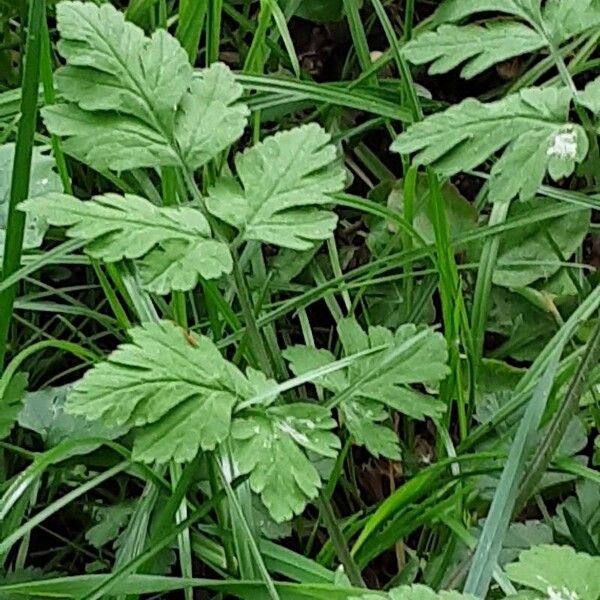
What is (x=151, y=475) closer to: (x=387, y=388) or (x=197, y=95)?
(x=387, y=388)

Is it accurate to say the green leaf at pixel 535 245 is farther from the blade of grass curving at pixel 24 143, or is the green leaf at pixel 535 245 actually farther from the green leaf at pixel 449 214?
the blade of grass curving at pixel 24 143

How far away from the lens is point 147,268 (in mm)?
788

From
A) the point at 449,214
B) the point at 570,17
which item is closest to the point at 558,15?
the point at 570,17

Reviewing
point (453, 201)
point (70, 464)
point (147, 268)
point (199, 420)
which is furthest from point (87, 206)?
point (453, 201)

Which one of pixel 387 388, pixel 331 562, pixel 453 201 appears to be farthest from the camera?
pixel 453 201

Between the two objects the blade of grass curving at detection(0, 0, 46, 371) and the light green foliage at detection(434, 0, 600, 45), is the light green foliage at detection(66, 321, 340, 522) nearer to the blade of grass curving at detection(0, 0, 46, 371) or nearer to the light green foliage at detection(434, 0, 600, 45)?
the blade of grass curving at detection(0, 0, 46, 371)

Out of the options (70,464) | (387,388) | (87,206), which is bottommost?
(70,464)

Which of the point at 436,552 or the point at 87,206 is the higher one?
the point at 87,206

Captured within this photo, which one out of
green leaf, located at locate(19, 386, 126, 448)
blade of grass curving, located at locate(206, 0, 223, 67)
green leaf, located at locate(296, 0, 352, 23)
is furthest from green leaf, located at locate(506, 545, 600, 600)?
green leaf, located at locate(296, 0, 352, 23)

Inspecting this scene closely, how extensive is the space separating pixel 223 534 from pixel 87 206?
0.35 meters

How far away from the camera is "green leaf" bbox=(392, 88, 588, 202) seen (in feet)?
2.73

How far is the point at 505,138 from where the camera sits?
33.5 inches

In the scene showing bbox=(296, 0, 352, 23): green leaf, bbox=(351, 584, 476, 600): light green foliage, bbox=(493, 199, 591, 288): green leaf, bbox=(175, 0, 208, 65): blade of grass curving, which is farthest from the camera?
bbox=(296, 0, 352, 23): green leaf

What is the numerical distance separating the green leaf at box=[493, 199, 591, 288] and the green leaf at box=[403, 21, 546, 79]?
1.17 ft
